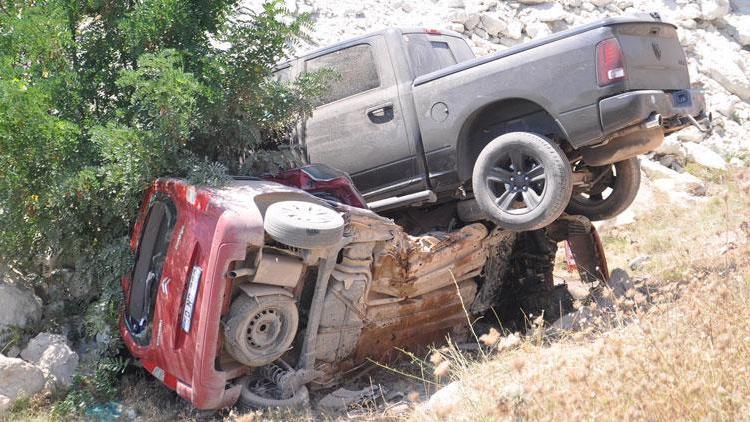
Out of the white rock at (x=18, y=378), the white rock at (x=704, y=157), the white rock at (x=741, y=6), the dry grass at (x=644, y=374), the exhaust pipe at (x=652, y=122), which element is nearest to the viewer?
the dry grass at (x=644, y=374)

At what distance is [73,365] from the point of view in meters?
4.95

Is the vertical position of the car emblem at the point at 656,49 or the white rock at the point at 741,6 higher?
the car emblem at the point at 656,49

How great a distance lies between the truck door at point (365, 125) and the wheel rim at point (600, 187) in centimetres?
160

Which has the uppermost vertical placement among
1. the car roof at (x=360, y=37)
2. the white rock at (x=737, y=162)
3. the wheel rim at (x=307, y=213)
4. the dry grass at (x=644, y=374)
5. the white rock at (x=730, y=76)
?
the car roof at (x=360, y=37)

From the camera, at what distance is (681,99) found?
5.23m

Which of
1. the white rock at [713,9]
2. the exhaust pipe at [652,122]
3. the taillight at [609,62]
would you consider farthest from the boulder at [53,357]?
the white rock at [713,9]

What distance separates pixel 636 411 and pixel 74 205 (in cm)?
416

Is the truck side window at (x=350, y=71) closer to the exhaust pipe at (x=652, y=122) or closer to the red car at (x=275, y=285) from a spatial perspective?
the red car at (x=275, y=285)

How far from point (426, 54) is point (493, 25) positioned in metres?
7.27

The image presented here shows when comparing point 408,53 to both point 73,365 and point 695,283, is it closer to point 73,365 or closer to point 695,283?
point 695,283

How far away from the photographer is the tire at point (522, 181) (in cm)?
494

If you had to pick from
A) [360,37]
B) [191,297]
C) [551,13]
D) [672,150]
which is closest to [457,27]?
[551,13]

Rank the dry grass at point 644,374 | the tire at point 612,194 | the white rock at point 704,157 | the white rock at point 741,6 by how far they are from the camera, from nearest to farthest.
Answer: the dry grass at point 644,374 → the tire at point 612,194 → the white rock at point 704,157 → the white rock at point 741,6

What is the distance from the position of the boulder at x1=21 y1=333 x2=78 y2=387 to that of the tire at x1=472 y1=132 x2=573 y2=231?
10.2ft
